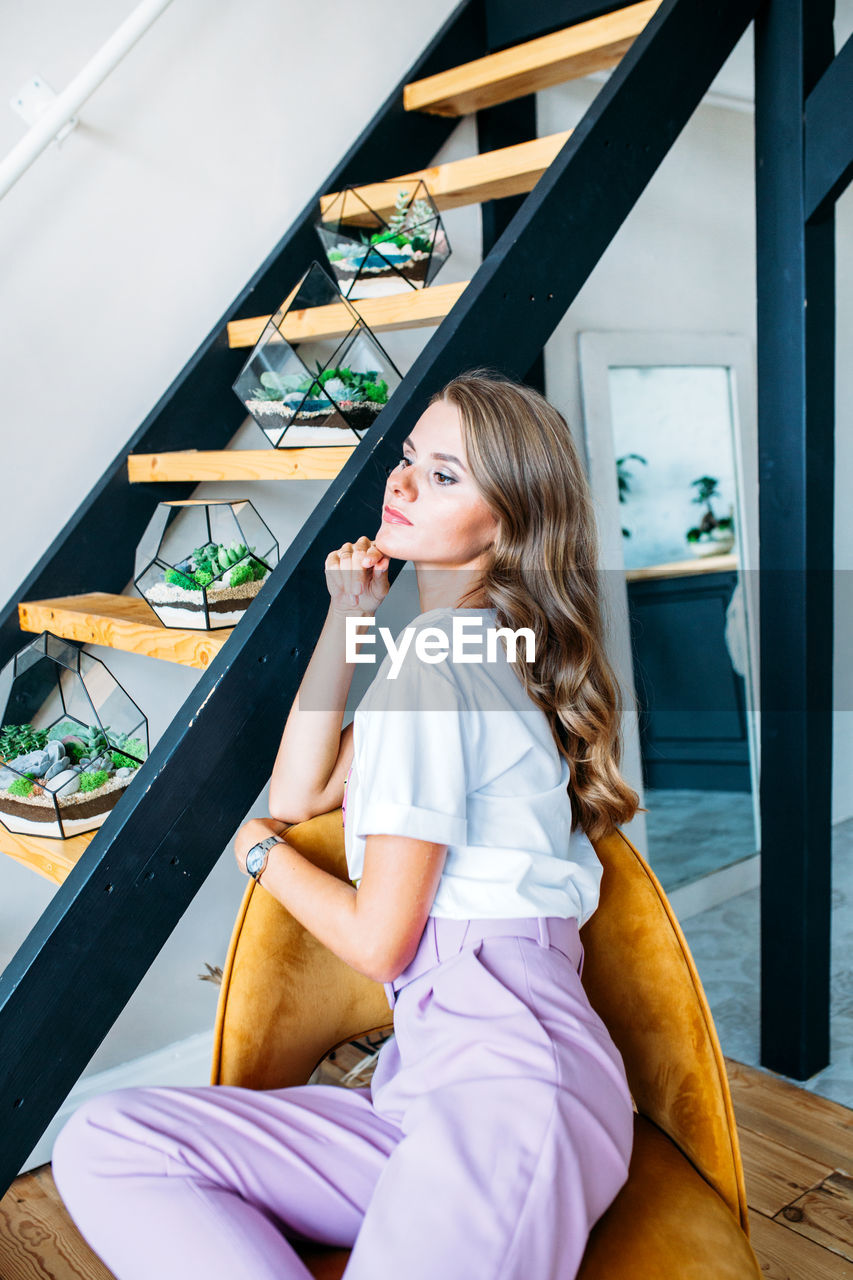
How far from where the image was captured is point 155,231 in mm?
2180

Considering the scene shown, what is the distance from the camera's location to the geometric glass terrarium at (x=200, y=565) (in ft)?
5.74

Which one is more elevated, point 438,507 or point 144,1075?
point 438,507

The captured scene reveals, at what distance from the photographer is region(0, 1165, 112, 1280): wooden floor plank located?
1836 millimetres

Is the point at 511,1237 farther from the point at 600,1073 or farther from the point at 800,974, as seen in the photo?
the point at 800,974

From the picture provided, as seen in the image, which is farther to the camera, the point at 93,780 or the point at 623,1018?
the point at 93,780

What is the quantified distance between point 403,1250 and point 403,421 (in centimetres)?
103

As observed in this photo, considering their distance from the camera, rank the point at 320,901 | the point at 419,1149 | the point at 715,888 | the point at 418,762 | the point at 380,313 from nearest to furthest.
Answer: the point at 419,1149 < the point at 418,762 < the point at 320,901 < the point at 380,313 < the point at 715,888

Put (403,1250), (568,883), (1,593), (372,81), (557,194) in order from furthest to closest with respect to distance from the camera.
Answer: (372,81) < (1,593) < (557,194) < (568,883) < (403,1250)

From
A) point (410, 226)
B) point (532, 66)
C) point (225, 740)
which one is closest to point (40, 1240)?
point (225, 740)

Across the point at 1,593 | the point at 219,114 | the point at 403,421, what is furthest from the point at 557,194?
the point at 1,593

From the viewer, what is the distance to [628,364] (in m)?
2.99

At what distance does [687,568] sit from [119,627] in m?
1.90

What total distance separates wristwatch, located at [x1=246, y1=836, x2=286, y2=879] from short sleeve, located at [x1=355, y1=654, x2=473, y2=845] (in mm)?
241

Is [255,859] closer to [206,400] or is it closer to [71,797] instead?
[71,797]
